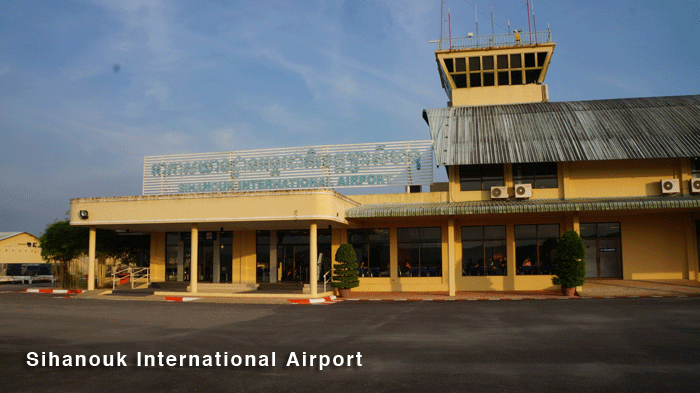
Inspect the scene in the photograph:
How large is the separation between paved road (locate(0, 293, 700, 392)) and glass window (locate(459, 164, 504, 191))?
8330 millimetres

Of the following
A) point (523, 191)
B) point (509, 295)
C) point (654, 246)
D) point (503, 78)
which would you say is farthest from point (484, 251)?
point (503, 78)

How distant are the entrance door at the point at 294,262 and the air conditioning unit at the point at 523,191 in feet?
34.0

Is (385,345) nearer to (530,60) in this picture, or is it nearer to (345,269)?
(345,269)

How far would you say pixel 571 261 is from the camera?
21859 millimetres

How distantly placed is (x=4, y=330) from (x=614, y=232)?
24.0 metres

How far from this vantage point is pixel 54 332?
12430mm

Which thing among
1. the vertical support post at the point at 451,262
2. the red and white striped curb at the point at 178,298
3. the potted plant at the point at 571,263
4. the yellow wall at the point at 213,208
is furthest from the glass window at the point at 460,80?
the red and white striped curb at the point at 178,298

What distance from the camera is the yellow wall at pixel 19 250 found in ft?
151

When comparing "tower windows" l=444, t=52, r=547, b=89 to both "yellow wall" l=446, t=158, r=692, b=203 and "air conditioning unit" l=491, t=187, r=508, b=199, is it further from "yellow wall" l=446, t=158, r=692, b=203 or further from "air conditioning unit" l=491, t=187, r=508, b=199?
"air conditioning unit" l=491, t=187, r=508, b=199

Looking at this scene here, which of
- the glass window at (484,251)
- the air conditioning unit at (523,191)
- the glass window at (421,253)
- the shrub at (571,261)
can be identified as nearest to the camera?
the shrub at (571,261)

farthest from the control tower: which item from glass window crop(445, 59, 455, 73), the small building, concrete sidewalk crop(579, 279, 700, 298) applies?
the small building

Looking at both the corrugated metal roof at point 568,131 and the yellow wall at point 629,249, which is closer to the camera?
the corrugated metal roof at point 568,131

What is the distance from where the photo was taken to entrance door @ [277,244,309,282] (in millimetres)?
26641

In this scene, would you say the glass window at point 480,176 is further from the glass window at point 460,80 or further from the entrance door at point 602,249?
the glass window at point 460,80
